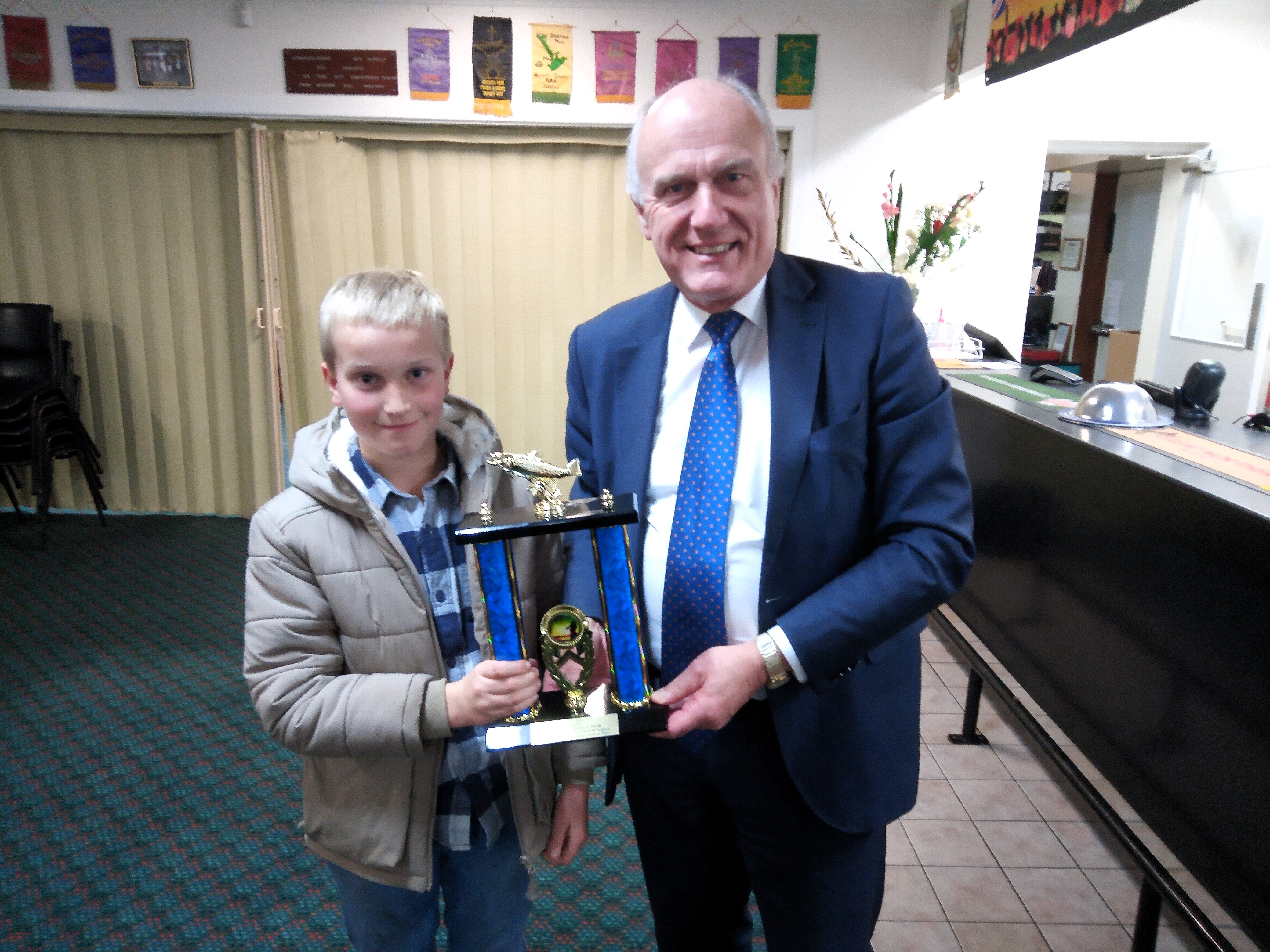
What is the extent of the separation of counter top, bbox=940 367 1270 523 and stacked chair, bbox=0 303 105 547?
4.07 meters

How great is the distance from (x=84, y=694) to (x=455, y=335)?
235 centimetres

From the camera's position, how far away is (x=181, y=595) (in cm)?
343

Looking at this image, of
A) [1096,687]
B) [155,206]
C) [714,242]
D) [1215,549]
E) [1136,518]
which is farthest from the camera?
[155,206]

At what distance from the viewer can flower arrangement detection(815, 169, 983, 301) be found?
311cm

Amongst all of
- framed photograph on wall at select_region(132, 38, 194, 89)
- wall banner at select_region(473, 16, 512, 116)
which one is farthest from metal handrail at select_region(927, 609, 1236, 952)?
framed photograph on wall at select_region(132, 38, 194, 89)

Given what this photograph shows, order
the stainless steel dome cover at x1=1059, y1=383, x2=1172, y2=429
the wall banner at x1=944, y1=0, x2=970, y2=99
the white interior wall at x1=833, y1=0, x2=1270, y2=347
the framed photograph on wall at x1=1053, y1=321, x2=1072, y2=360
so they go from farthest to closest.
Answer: the framed photograph on wall at x1=1053, y1=321, x2=1072, y2=360 → the white interior wall at x1=833, y1=0, x2=1270, y2=347 → the wall banner at x1=944, y1=0, x2=970, y2=99 → the stainless steel dome cover at x1=1059, y1=383, x2=1172, y2=429

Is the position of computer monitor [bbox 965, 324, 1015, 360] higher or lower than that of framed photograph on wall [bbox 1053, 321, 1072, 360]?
higher

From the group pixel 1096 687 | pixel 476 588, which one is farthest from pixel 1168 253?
pixel 476 588

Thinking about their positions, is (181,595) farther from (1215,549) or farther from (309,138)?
(1215,549)

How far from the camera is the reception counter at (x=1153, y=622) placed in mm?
1331

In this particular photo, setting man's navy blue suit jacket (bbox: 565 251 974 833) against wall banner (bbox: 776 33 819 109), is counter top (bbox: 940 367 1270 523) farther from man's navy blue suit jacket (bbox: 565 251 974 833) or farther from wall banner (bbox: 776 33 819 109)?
wall banner (bbox: 776 33 819 109)

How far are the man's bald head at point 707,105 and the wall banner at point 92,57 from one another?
13.2 ft

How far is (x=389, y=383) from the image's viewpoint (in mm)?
981

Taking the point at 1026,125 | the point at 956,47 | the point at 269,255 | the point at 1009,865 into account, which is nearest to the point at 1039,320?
the point at 1026,125
